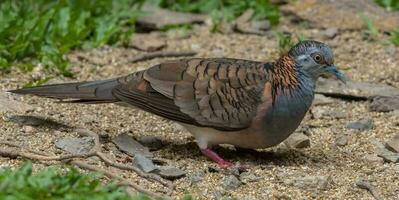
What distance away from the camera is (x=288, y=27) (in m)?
9.19

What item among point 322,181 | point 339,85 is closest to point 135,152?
point 322,181

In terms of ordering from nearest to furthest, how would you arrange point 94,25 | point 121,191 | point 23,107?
point 121,191 < point 23,107 < point 94,25

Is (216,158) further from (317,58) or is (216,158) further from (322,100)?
(322,100)

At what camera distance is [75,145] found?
20.0 feet

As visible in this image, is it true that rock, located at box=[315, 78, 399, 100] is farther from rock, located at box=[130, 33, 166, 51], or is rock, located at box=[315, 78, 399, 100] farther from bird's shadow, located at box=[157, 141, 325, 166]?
rock, located at box=[130, 33, 166, 51]

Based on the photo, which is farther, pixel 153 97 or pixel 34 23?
pixel 34 23

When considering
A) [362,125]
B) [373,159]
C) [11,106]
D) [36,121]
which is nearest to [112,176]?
[36,121]

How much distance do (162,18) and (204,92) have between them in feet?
10.3

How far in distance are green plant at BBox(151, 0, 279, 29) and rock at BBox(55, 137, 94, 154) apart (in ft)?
10.6

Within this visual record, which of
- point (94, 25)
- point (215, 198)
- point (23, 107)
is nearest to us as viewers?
point (215, 198)

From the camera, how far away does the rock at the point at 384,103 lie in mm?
7348

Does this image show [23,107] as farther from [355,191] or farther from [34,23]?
[355,191]

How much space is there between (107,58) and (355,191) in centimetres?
313

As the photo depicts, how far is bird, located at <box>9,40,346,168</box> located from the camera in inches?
239
